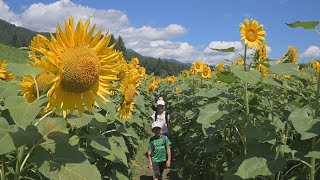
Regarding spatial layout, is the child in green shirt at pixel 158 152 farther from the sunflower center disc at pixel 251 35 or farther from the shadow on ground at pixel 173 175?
the sunflower center disc at pixel 251 35

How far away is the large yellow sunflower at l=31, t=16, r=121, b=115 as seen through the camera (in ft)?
5.90

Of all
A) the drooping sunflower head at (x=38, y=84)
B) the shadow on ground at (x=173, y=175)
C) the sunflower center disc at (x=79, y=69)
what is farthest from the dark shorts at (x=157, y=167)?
the sunflower center disc at (x=79, y=69)

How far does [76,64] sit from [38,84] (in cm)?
34

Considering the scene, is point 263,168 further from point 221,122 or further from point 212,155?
point 212,155

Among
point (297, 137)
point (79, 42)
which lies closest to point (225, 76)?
point (297, 137)

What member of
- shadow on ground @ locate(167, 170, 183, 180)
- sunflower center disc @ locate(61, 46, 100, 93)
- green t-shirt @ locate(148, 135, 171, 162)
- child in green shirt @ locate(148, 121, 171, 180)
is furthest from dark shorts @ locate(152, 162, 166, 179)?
sunflower center disc @ locate(61, 46, 100, 93)

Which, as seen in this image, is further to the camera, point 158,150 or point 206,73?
point 206,73

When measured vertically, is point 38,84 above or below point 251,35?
below

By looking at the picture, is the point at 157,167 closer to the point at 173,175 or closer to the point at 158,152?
the point at 158,152

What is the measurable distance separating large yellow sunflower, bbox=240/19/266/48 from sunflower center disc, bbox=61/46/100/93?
261cm

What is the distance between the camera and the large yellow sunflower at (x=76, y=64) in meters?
1.80

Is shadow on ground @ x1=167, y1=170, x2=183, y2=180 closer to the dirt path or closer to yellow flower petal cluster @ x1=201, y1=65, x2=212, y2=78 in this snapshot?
the dirt path

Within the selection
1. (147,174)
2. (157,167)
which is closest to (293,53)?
(157,167)

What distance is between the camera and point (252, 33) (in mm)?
4320
